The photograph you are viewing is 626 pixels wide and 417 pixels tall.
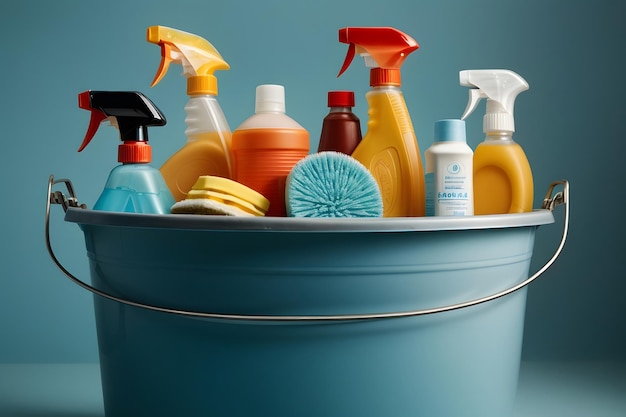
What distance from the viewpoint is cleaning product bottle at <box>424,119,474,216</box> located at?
868 mm

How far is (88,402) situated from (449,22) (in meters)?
1.02

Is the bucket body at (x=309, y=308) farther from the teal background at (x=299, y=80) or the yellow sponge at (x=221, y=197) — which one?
the teal background at (x=299, y=80)

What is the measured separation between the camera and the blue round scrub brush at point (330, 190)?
0.81m

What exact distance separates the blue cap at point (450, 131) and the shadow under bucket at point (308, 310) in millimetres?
141

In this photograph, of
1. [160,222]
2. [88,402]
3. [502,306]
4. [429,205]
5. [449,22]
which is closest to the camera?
[160,222]

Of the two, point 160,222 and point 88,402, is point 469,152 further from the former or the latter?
point 88,402

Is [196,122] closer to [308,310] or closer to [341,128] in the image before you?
[341,128]

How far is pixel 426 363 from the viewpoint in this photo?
75cm

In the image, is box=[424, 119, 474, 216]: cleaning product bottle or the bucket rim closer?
the bucket rim

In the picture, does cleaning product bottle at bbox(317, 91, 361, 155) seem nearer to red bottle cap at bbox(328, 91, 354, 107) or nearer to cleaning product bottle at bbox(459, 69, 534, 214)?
red bottle cap at bbox(328, 91, 354, 107)

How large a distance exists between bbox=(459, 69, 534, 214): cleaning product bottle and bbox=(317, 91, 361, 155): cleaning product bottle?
150mm

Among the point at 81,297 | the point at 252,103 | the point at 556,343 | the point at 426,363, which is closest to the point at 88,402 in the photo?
the point at 81,297

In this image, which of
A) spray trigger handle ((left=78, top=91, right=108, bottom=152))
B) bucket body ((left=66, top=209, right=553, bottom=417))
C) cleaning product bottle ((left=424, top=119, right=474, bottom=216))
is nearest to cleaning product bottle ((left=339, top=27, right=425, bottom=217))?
cleaning product bottle ((left=424, top=119, right=474, bottom=216))

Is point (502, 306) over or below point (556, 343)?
over
